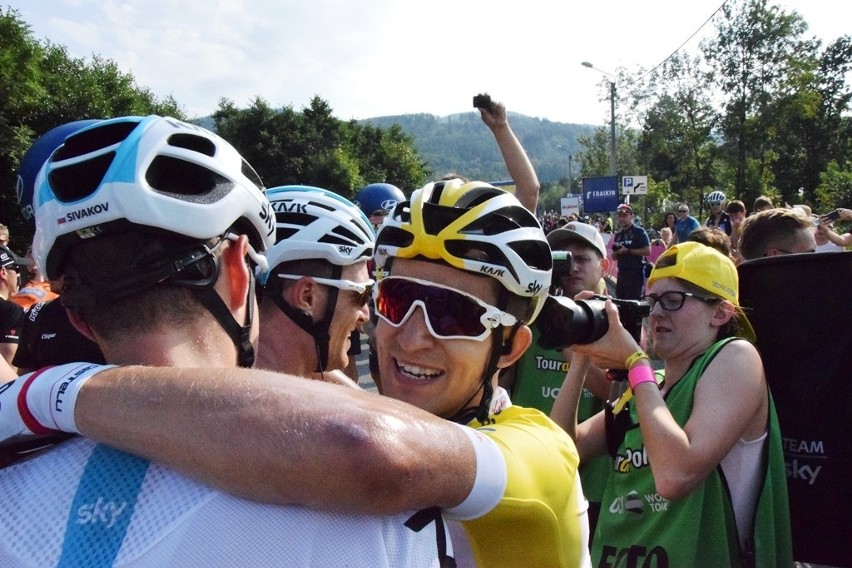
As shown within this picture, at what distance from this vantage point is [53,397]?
1.04 m

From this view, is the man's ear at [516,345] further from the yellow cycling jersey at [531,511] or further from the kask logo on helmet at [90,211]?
the kask logo on helmet at [90,211]

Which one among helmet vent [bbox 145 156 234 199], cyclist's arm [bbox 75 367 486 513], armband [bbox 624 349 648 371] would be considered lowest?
armband [bbox 624 349 648 371]

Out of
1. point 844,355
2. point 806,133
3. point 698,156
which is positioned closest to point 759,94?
point 698,156

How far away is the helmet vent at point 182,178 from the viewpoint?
127cm

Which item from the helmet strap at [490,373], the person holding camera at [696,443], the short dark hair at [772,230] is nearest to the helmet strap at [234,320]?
the helmet strap at [490,373]

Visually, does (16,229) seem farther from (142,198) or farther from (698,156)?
(698,156)

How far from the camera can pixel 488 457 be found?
1168 millimetres

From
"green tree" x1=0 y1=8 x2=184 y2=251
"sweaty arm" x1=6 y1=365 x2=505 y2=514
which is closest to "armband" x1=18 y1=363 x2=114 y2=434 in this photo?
"sweaty arm" x1=6 y1=365 x2=505 y2=514

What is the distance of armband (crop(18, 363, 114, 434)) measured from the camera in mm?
1029

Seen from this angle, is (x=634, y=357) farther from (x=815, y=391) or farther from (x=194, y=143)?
(x=194, y=143)

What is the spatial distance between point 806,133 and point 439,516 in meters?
55.0

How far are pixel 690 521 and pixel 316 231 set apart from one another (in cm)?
180

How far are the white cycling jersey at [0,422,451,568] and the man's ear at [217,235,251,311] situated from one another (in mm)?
388

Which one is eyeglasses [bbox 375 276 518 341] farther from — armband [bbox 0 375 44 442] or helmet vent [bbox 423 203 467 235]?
armband [bbox 0 375 44 442]
